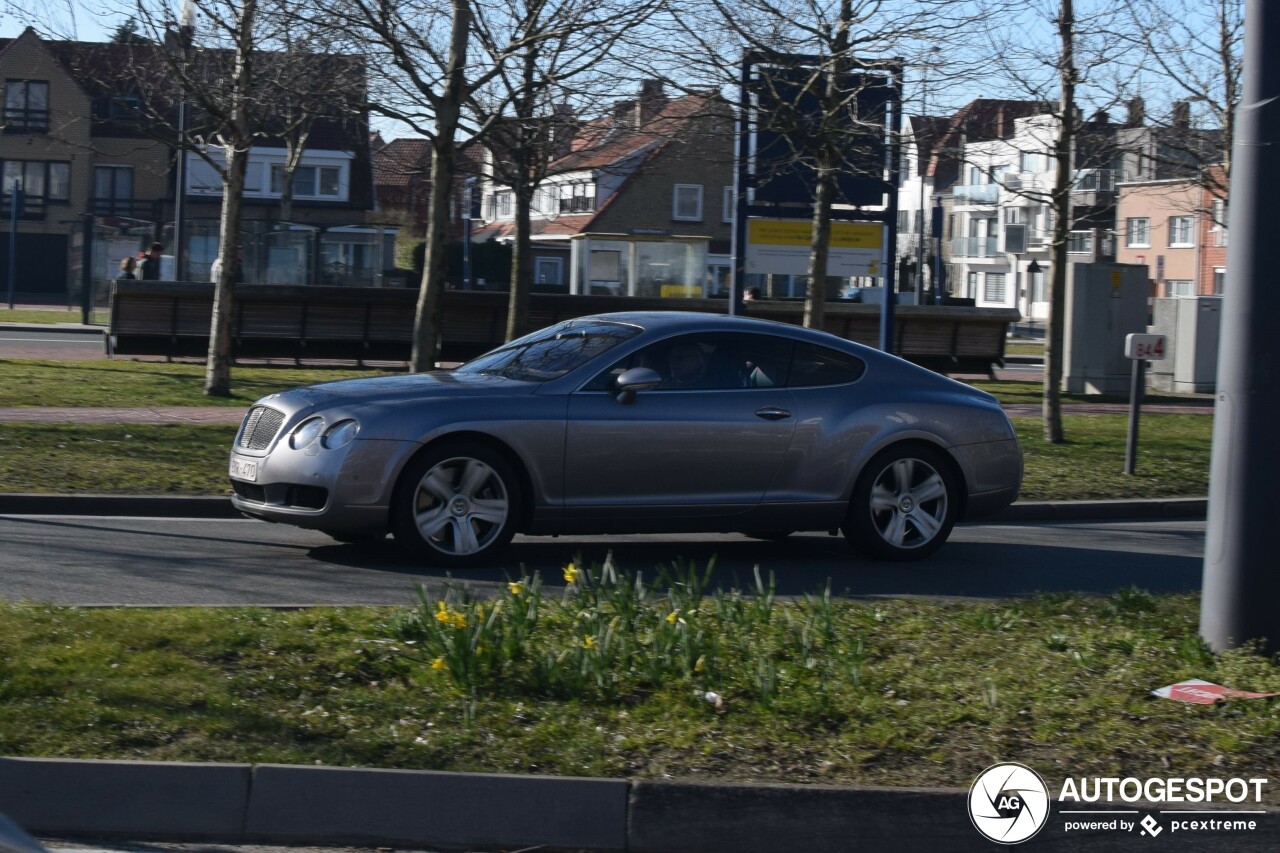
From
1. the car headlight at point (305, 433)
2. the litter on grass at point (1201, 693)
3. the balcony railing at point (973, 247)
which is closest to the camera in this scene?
the litter on grass at point (1201, 693)

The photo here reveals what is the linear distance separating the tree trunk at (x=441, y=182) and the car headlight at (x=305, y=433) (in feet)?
24.5

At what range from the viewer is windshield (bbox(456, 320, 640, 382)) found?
939 cm

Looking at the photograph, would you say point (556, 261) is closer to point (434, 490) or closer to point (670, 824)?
point (434, 490)

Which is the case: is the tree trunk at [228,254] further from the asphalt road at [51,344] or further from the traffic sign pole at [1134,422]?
the traffic sign pole at [1134,422]

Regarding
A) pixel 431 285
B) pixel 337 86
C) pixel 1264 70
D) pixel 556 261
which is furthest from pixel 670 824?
pixel 556 261

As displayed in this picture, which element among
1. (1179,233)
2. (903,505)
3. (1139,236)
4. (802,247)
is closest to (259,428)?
(903,505)

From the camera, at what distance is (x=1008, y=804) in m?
4.78

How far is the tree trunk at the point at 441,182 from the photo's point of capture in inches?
614

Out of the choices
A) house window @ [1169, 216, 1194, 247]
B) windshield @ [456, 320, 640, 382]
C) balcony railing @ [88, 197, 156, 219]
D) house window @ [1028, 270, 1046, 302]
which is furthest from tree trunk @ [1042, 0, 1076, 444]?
house window @ [1028, 270, 1046, 302]

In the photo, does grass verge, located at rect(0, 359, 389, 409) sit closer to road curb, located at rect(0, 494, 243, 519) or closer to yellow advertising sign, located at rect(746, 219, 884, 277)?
road curb, located at rect(0, 494, 243, 519)

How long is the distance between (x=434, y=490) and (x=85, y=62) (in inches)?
614

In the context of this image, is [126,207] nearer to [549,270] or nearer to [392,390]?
[549,270]

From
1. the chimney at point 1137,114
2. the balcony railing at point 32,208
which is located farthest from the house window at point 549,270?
the chimney at point 1137,114

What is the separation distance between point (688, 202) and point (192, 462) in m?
59.7
